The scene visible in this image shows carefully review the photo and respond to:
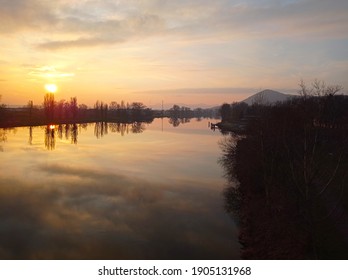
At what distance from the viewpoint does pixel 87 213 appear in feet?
60.3

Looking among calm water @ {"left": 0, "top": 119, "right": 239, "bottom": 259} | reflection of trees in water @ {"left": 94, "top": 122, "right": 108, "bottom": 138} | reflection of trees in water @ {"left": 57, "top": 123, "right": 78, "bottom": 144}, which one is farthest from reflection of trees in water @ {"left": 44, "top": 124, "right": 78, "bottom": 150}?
calm water @ {"left": 0, "top": 119, "right": 239, "bottom": 259}

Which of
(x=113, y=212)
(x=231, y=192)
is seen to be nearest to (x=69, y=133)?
(x=231, y=192)

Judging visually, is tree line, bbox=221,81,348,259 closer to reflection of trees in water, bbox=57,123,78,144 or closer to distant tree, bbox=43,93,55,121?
reflection of trees in water, bbox=57,123,78,144

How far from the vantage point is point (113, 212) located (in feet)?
61.4

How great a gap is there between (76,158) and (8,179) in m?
12.1

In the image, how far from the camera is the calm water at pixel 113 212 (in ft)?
46.5

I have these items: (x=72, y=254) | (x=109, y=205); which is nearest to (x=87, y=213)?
(x=109, y=205)

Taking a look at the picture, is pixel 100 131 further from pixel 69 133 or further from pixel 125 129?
pixel 125 129

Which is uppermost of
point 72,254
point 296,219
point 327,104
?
point 327,104

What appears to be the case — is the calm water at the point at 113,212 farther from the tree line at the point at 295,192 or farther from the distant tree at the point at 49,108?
the distant tree at the point at 49,108

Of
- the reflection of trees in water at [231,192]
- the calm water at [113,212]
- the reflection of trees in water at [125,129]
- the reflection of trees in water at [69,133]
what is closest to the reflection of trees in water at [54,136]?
the reflection of trees in water at [69,133]

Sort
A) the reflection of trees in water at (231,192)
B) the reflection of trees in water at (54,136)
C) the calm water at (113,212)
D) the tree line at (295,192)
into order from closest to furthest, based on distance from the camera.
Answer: the tree line at (295,192), the calm water at (113,212), the reflection of trees in water at (231,192), the reflection of trees in water at (54,136)

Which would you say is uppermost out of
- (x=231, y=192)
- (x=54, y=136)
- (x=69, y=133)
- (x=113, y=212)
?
(x=69, y=133)
